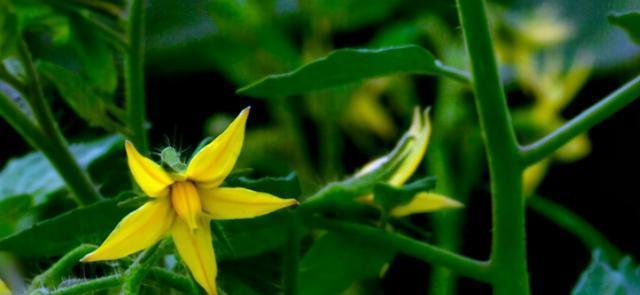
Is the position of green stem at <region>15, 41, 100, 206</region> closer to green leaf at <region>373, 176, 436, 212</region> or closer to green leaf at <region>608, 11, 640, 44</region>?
green leaf at <region>373, 176, 436, 212</region>

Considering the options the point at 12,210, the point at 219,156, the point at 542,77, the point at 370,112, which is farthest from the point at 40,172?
the point at 542,77

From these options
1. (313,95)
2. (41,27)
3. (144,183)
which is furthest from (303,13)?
(144,183)

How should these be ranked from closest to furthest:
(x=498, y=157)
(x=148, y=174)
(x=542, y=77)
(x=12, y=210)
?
1. (x=148, y=174)
2. (x=498, y=157)
3. (x=12, y=210)
4. (x=542, y=77)

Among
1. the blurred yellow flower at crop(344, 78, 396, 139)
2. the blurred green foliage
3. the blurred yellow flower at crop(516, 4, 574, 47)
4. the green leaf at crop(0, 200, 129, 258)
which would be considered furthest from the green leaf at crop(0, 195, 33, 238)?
the blurred yellow flower at crop(516, 4, 574, 47)

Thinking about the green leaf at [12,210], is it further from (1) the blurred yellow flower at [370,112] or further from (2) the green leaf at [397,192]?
(1) the blurred yellow flower at [370,112]

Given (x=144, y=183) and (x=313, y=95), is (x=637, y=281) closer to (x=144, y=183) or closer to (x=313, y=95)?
(x=144, y=183)

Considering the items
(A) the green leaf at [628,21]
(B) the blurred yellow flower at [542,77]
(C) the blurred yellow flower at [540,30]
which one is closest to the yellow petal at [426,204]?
(A) the green leaf at [628,21]

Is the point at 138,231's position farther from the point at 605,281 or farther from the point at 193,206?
the point at 605,281
